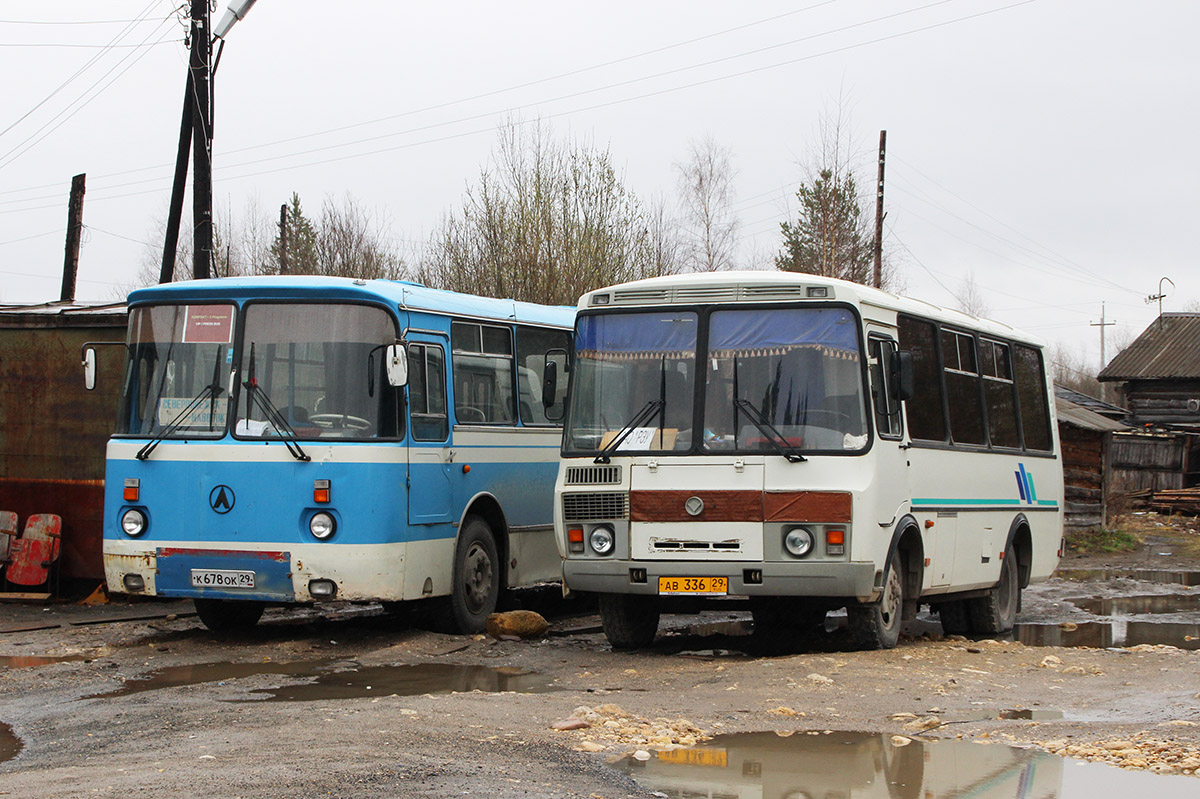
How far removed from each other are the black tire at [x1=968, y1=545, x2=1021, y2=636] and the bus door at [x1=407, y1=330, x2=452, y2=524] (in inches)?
217

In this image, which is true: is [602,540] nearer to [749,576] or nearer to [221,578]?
[749,576]

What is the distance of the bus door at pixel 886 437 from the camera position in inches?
431

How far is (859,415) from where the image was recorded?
1085cm

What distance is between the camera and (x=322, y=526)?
1161 centimetres

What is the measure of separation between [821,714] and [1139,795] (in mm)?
2484

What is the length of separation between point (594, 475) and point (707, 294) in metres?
1.67

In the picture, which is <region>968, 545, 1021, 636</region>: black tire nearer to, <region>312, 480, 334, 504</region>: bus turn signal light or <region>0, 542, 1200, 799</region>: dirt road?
<region>0, 542, 1200, 799</region>: dirt road

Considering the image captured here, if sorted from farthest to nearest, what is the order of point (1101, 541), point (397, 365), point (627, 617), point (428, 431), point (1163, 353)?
point (1163, 353) < point (1101, 541) < point (428, 431) < point (627, 617) < point (397, 365)

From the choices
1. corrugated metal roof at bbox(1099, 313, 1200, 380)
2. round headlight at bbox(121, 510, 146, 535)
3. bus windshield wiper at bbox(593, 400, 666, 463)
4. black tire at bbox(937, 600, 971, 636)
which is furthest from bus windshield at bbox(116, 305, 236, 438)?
corrugated metal roof at bbox(1099, 313, 1200, 380)

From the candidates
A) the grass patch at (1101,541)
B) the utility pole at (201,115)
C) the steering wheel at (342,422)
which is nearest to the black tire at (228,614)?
the steering wheel at (342,422)

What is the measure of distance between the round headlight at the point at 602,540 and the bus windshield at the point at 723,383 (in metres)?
0.64

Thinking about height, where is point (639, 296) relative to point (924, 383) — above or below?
above

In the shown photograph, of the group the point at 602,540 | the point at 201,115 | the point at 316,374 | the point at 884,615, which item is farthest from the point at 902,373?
the point at 201,115

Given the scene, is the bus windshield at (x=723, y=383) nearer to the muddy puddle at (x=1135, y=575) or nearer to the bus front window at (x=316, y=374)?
the bus front window at (x=316, y=374)
